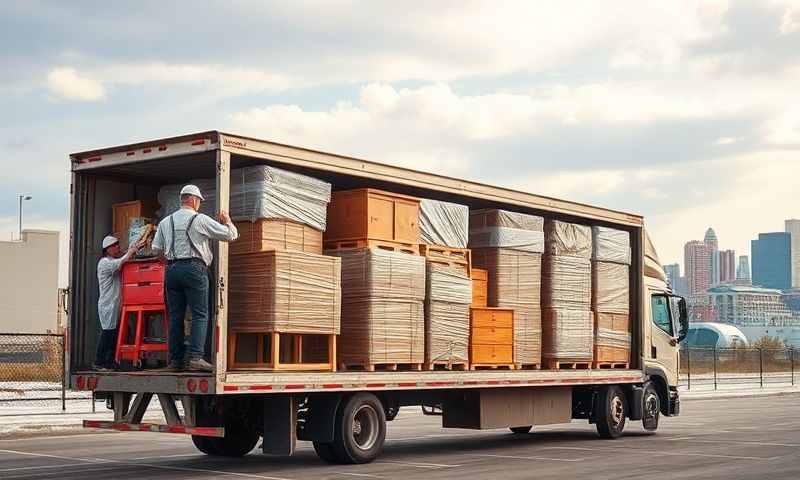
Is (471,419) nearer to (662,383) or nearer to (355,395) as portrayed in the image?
(355,395)

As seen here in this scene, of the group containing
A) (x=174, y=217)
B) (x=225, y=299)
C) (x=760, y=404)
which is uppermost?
(x=174, y=217)

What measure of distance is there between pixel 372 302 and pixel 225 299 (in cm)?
203

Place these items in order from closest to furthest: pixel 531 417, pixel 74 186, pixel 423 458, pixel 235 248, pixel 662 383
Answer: pixel 235 248
pixel 74 186
pixel 423 458
pixel 531 417
pixel 662 383

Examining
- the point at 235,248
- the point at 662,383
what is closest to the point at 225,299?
the point at 235,248

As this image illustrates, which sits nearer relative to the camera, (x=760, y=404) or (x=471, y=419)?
(x=471, y=419)

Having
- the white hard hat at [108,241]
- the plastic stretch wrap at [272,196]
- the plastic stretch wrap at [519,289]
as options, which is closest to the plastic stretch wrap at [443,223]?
the plastic stretch wrap at [519,289]

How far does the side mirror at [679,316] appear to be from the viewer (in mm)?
19297

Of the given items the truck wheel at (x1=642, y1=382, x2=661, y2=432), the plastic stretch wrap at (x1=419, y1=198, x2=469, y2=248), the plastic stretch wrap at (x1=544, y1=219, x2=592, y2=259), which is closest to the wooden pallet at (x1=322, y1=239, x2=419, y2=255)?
the plastic stretch wrap at (x1=419, y1=198, x2=469, y2=248)

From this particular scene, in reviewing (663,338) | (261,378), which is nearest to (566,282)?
(663,338)

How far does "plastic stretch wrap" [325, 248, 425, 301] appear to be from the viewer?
42.3 feet

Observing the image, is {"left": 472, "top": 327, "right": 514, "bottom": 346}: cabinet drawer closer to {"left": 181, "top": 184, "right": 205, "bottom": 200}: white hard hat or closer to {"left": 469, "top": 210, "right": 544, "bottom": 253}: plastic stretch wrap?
{"left": 469, "top": 210, "right": 544, "bottom": 253}: plastic stretch wrap

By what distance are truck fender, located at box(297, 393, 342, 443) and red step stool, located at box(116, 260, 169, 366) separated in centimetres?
180

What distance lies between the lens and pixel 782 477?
12.2 m

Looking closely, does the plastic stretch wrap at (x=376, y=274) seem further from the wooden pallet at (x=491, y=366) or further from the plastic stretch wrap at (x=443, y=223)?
the wooden pallet at (x=491, y=366)
